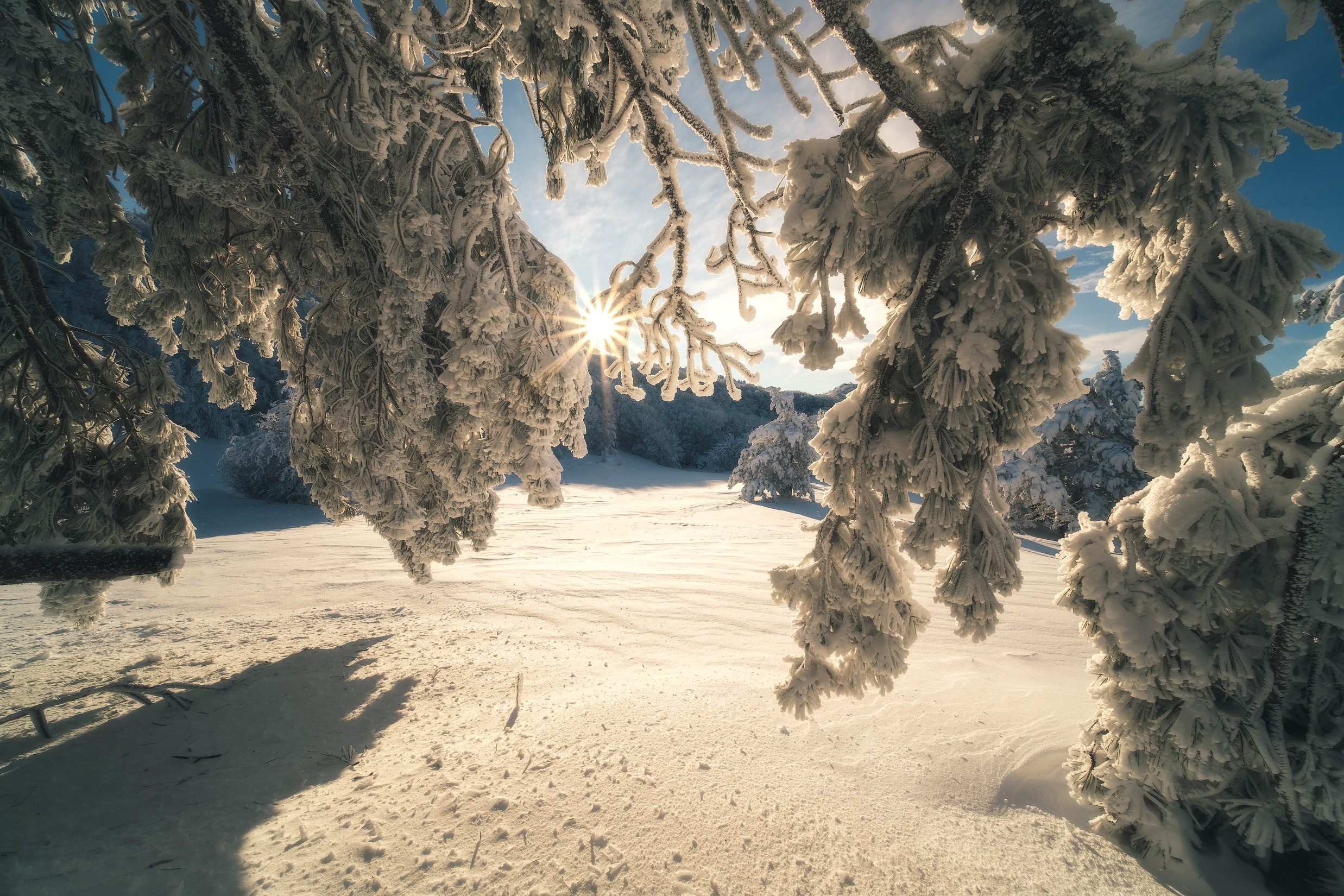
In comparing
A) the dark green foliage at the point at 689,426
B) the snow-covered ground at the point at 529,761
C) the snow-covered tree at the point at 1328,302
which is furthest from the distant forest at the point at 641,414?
the snow-covered ground at the point at 529,761

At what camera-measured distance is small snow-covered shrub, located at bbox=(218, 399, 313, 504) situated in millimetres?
11312

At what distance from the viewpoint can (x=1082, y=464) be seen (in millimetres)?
12547

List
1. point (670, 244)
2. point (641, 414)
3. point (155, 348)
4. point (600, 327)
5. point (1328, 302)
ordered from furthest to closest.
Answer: point (641, 414) → point (155, 348) → point (1328, 302) → point (600, 327) → point (670, 244)

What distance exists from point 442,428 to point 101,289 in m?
23.9

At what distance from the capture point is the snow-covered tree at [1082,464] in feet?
37.3

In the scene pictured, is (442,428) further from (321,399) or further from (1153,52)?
(1153,52)

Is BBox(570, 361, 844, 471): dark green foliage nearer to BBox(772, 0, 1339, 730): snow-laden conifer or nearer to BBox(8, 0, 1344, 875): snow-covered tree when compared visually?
BBox(8, 0, 1344, 875): snow-covered tree

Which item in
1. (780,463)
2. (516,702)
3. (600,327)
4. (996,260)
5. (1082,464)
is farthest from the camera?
(780,463)

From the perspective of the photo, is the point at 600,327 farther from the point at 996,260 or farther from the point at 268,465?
the point at 268,465

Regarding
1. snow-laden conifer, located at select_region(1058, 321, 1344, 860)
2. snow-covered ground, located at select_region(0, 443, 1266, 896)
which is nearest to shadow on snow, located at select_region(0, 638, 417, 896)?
snow-covered ground, located at select_region(0, 443, 1266, 896)

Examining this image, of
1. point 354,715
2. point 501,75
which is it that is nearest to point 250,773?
point 354,715

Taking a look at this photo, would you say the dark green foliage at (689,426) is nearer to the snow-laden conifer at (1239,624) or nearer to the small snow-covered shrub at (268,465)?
the small snow-covered shrub at (268,465)

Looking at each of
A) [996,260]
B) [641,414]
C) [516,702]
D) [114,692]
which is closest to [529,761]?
[516,702]

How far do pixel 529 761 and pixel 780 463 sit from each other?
12.2 metres
